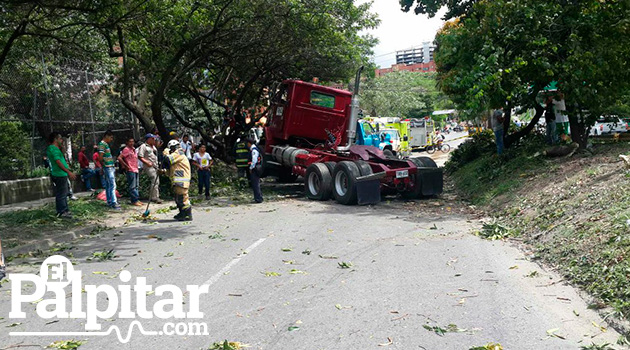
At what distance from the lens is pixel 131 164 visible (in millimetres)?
14297

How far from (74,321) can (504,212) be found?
8786 mm

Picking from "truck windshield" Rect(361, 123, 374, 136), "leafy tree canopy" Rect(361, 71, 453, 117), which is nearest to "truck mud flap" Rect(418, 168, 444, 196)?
"truck windshield" Rect(361, 123, 374, 136)

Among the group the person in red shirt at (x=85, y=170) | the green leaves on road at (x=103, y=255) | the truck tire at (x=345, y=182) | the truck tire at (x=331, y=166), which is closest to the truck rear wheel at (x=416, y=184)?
the truck tire at (x=345, y=182)

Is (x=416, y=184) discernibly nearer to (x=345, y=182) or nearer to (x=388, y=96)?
(x=345, y=182)

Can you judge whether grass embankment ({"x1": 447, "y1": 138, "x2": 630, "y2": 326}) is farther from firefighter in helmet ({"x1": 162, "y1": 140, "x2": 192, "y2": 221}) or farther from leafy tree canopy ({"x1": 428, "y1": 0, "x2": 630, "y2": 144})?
firefighter in helmet ({"x1": 162, "y1": 140, "x2": 192, "y2": 221})

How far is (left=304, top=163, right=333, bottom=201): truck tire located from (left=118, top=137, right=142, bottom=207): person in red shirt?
14.6 feet

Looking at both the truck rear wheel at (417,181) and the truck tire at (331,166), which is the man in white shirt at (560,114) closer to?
the truck rear wheel at (417,181)

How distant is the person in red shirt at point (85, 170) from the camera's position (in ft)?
57.5

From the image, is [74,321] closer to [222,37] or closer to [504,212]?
[504,212]

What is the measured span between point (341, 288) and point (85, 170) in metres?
13.6

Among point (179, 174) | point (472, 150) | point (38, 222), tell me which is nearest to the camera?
point (38, 222)

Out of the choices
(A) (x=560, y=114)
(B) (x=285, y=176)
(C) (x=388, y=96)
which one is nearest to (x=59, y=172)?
(B) (x=285, y=176)

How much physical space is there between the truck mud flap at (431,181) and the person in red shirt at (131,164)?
7066 millimetres

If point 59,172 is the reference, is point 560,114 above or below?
above
